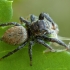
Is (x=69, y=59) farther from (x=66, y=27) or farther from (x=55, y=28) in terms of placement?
(x=66, y=27)

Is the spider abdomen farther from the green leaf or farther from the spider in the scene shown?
the green leaf

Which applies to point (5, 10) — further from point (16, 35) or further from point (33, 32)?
point (33, 32)

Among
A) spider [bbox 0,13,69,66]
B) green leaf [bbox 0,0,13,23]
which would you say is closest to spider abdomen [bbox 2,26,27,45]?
spider [bbox 0,13,69,66]

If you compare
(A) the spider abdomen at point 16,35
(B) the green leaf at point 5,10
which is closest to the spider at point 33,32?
(A) the spider abdomen at point 16,35

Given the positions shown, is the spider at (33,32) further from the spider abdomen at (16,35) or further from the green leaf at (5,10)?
the green leaf at (5,10)

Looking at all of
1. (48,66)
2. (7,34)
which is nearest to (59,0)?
(7,34)

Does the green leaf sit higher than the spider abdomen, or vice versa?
the green leaf

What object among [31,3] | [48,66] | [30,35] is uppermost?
[31,3]
